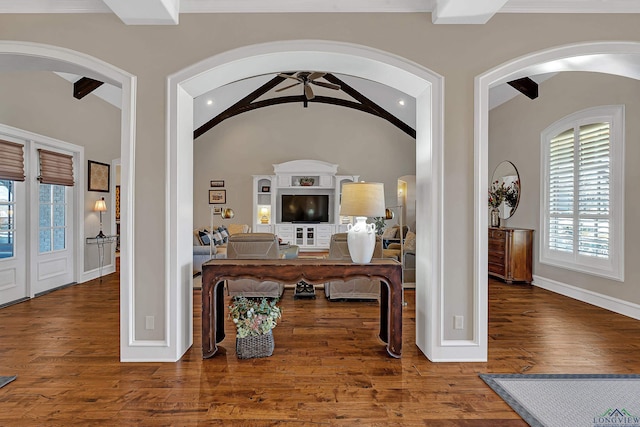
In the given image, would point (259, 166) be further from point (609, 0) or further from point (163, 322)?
point (609, 0)

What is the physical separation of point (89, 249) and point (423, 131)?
19.8 feet

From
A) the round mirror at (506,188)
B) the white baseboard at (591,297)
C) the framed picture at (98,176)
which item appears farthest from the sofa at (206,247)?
the white baseboard at (591,297)

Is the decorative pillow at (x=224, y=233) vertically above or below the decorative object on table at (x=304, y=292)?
above

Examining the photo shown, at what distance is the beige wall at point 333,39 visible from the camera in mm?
3020

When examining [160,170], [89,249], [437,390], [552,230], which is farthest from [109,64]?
[552,230]

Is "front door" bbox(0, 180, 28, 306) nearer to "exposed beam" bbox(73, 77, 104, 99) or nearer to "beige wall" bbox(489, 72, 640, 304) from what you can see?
"exposed beam" bbox(73, 77, 104, 99)

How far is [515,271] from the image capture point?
6.12m

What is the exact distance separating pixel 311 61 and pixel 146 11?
1308mm

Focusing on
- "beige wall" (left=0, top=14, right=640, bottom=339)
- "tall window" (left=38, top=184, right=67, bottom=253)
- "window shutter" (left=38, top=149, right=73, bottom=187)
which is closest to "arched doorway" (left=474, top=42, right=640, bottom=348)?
"beige wall" (left=0, top=14, right=640, bottom=339)

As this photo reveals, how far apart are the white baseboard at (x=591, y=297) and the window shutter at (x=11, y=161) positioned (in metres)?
7.57

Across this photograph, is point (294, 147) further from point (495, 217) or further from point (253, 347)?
point (253, 347)

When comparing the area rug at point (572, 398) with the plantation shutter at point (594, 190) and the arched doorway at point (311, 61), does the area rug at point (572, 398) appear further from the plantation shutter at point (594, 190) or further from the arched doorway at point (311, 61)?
the plantation shutter at point (594, 190)

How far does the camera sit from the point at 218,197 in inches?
411

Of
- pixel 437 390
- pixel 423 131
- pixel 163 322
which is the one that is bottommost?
pixel 437 390
